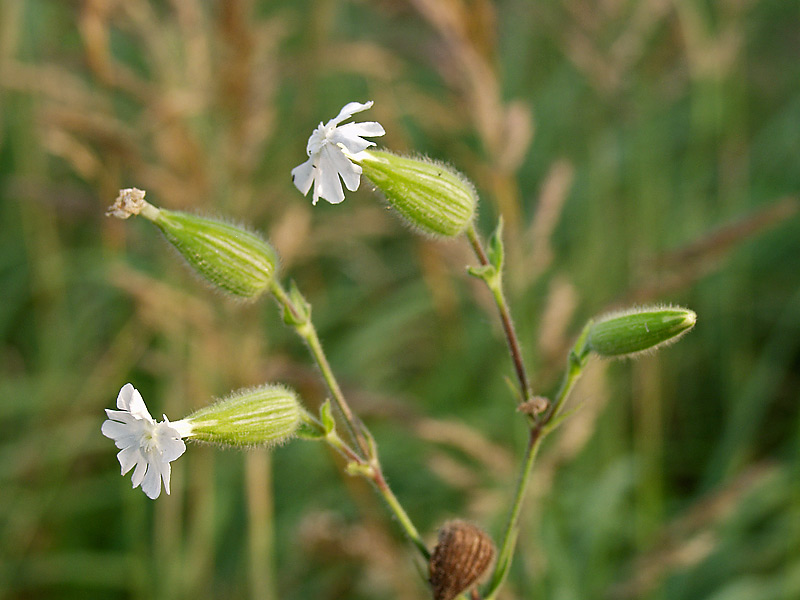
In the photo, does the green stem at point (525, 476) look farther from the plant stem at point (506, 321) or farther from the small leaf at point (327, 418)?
the small leaf at point (327, 418)

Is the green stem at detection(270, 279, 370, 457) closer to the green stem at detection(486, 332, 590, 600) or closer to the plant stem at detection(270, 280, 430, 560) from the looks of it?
the plant stem at detection(270, 280, 430, 560)

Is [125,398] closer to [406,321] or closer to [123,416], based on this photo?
[123,416]

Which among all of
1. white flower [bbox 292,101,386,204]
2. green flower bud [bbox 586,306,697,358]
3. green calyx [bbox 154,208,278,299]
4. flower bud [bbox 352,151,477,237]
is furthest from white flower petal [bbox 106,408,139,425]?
green flower bud [bbox 586,306,697,358]

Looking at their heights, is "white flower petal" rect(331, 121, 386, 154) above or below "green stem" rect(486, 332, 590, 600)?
above

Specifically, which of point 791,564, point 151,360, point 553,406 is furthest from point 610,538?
point 151,360

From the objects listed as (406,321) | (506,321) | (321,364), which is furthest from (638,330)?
(406,321)

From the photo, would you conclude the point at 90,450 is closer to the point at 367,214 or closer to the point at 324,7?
the point at 367,214
